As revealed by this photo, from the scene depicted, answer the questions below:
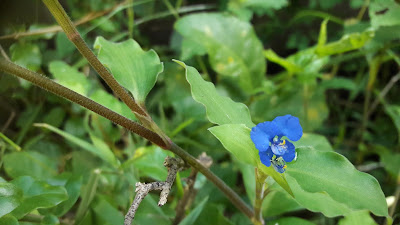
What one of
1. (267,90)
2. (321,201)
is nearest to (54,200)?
(321,201)

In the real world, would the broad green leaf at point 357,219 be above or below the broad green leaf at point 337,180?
below

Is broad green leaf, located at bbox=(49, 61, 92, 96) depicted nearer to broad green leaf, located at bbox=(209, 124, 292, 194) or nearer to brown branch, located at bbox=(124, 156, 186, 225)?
brown branch, located at bbox=(124, 156, 186, 225)

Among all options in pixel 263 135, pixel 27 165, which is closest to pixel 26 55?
pixel 27 165

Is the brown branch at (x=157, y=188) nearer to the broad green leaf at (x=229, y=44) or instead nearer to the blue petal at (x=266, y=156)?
the blue petal at (x=266, y=156)

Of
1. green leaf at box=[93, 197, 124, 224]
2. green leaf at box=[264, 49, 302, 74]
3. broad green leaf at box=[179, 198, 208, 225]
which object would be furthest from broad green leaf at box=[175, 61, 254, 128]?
green leaf at box=[264, 49, 302, 74]

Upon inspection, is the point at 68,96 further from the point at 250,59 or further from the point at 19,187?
the point at 250,59

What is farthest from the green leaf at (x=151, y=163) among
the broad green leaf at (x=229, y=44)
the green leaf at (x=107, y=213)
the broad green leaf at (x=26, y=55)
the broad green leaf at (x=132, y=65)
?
the broad green leaf at (x=26, y=55)
